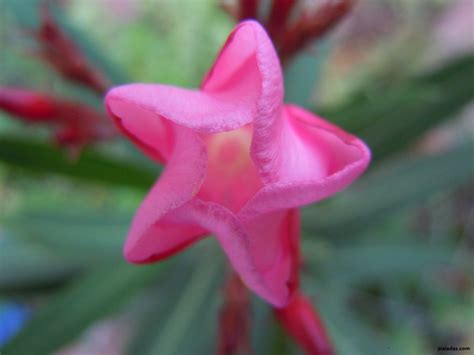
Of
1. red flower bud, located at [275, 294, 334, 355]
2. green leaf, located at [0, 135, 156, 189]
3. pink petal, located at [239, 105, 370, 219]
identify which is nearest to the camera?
pink petal, located at [239, 105, 370, 219]

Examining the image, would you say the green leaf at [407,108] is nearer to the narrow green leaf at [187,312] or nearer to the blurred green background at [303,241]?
the blurred green background at [303,241]

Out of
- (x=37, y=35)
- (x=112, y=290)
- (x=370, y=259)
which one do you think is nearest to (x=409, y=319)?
(x=370, y=259)

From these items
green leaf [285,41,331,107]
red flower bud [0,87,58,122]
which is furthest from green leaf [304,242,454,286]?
red flower bud [0,87,58,122]

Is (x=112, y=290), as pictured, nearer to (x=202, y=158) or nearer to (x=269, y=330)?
(x=269, y=330)

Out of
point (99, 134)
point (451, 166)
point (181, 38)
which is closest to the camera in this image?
point (99, 134)

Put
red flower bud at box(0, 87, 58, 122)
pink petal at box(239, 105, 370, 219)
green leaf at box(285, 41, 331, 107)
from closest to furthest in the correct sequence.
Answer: pink petal at box(239, 105, 370, 219)
red flower bud at box(0, 87, 58, 122)
green leaf at box(285, 41, 331, 107)

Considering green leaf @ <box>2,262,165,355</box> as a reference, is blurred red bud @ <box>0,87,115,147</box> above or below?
above

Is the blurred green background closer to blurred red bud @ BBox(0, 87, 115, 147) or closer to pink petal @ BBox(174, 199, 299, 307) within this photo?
blurred red bud @ BBox(0, 87, 115, 147)
